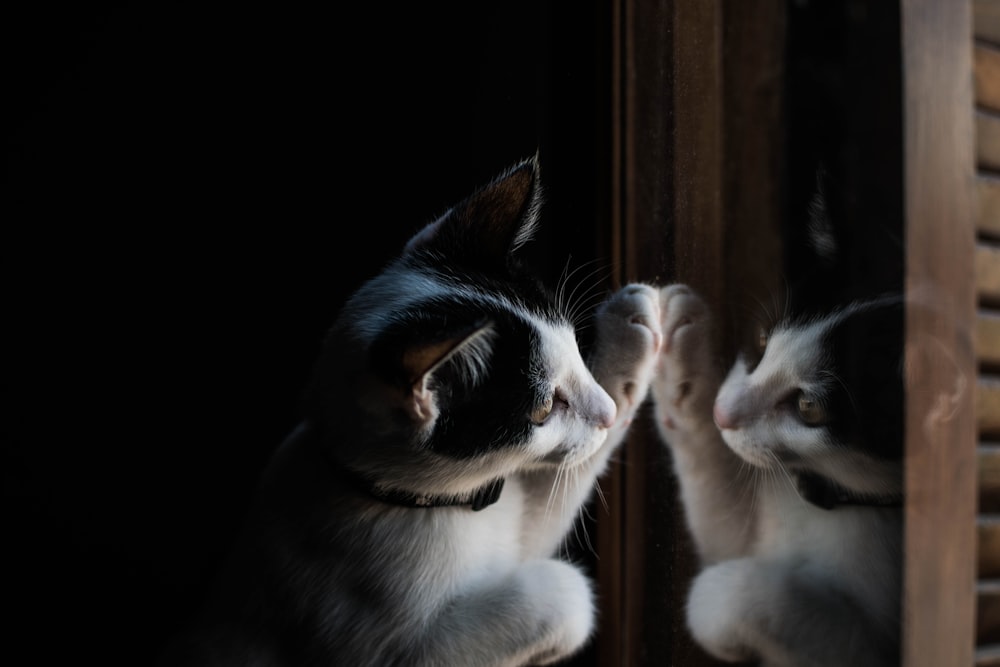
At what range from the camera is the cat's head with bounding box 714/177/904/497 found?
1.60ft

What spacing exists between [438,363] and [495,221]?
0.24 m

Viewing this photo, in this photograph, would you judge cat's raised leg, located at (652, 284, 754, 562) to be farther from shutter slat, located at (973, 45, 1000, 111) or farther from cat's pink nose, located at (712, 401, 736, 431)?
shutter slat, located at (973, 45, 1000, 111)

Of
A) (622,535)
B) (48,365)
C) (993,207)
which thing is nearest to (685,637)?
(622,535)

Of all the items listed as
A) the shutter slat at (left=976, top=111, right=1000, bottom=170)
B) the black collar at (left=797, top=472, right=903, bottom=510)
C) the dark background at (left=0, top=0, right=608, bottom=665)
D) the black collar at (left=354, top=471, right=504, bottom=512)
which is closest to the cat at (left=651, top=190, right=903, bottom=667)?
the black collar at (left=797, top=472, right=903, bottom=510)

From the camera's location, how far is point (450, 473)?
0.66 meters

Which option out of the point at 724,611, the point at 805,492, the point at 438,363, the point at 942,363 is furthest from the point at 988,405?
the point at 438,363

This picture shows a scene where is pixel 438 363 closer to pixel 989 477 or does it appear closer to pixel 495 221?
pixel 495 221

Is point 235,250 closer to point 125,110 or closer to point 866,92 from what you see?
point 125,110

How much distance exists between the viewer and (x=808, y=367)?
1.79 feet

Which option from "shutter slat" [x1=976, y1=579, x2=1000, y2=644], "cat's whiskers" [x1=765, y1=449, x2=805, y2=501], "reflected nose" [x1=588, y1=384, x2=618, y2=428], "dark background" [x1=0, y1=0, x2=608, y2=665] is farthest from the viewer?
"dark background" [x1=0, y1=0, x2=608, y2=665]

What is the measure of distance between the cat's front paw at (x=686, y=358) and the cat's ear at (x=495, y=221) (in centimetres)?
16

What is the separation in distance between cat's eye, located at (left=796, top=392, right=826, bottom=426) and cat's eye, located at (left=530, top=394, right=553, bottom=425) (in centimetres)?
21

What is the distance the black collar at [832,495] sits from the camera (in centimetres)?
49

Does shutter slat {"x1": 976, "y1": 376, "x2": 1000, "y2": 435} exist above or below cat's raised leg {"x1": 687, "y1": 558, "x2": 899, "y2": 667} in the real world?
above
